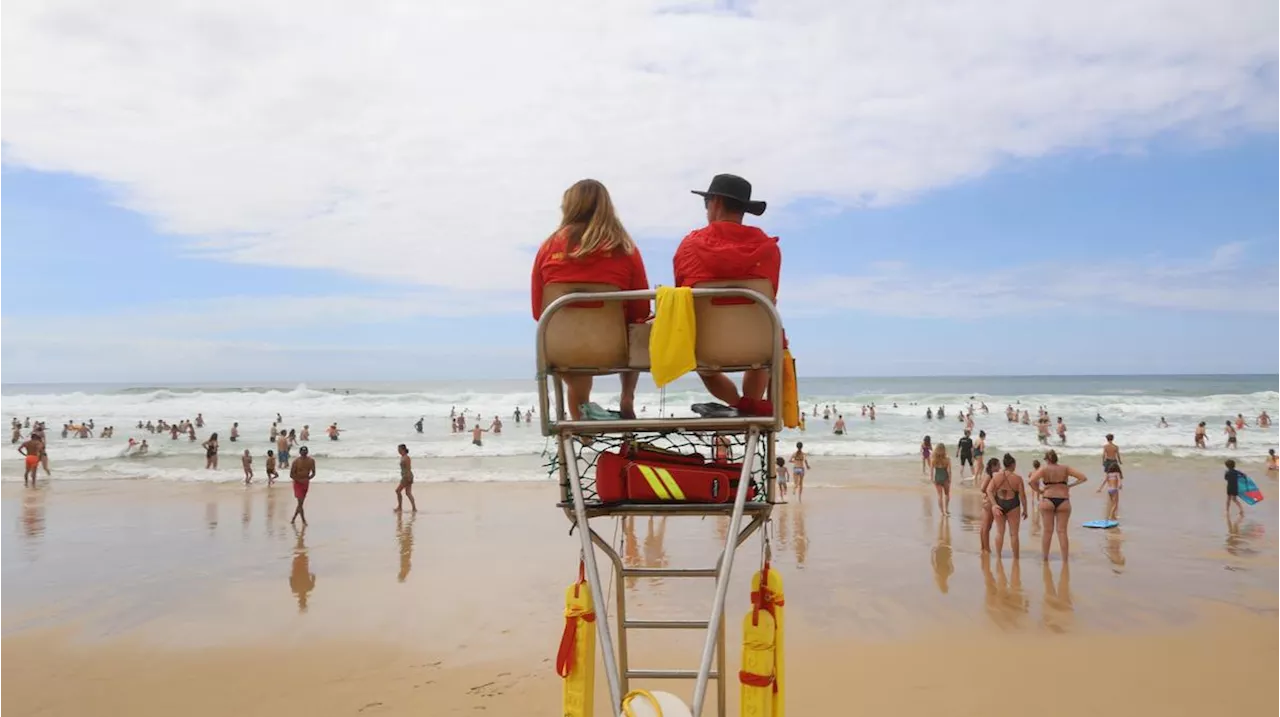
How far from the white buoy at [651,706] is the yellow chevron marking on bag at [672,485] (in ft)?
2.80

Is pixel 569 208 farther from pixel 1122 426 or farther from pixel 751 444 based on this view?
pixel 1122 426

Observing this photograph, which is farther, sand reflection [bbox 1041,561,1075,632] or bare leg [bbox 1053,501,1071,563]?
bare leg [bbox 1053,501,1071,563]

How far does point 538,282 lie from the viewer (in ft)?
11.1

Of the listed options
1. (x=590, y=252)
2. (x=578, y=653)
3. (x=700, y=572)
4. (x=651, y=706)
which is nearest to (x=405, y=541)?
(x=700, y=572)

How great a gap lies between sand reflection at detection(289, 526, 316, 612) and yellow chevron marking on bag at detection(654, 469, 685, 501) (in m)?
10.3

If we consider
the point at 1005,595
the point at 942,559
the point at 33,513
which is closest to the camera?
the point at 1005,595

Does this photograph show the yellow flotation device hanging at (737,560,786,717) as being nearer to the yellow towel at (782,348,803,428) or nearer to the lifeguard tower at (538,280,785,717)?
the lifeguard tower at (538,280,785,717)

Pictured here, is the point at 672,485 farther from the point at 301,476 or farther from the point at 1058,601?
the point at 301,476

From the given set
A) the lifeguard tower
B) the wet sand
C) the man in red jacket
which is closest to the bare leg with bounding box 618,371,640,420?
the lifeguard tower

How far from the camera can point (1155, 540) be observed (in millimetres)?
16016

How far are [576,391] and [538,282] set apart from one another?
51 centimetres

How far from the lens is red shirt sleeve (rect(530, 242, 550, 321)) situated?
3.37 meters

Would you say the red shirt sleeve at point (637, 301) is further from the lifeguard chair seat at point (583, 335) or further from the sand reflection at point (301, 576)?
the sand reflection at point (301, 576)

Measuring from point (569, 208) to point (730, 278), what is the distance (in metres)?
0.75
